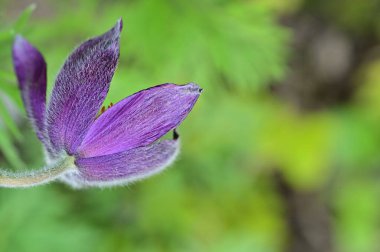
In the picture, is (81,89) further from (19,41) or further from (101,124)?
(19,41)

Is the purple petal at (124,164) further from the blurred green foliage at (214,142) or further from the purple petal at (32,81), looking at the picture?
the blurred green foliage at (214,142)

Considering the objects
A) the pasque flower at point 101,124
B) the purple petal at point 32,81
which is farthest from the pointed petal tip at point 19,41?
the pasque flower at point 101,124

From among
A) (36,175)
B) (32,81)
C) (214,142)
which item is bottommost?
(36,175)

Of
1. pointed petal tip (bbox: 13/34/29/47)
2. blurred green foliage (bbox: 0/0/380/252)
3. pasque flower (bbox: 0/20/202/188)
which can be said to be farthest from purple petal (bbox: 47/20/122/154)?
blurred green foliage (bbox: 0/0/380/252)

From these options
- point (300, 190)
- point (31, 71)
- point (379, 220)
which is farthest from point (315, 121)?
point (31, 71)

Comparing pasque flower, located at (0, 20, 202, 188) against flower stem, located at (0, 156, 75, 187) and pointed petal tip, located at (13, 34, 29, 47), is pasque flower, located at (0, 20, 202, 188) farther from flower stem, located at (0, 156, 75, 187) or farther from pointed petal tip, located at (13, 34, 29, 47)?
pointed petal tip, located at (13, 34, 29, 47)

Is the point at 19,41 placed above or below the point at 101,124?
above

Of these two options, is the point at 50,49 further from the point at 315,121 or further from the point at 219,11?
the point at 315,121

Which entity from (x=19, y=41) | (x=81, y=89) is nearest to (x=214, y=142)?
(x=19, y=41)
